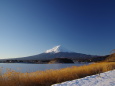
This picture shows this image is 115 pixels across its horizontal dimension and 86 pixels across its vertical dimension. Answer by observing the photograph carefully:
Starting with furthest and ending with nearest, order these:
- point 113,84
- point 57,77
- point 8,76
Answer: point 57,77 < point 8,76 < point 113,84

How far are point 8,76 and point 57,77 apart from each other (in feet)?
6.91

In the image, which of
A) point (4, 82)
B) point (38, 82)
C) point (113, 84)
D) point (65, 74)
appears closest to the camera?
point (113, 84)

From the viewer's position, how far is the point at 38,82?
550 centimetres

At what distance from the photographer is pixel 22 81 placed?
506 cm

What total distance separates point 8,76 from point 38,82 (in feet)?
4.01

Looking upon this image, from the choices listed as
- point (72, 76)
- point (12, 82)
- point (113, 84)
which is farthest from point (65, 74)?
point (113, 84)

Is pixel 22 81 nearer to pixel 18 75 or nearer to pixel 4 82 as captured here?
pixel 18 75

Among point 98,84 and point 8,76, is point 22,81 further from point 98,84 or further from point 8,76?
point 98,84

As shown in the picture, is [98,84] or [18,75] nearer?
[98,84]

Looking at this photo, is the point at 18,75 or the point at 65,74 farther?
the point at 65,74

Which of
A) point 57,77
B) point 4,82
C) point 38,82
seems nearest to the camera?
point 4,82

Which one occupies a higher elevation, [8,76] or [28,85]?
[8,76]

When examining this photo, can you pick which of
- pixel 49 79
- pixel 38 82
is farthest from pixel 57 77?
pixel 38 82

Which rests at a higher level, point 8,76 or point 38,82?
point 8,76
